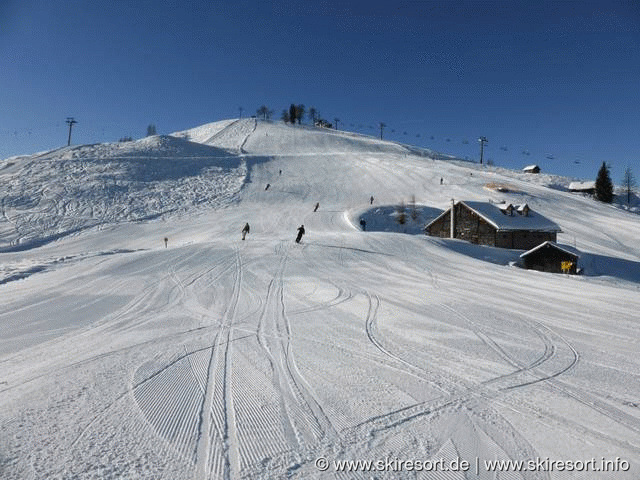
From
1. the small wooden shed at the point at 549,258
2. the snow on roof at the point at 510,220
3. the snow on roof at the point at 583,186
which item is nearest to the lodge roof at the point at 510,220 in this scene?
the snow on roof at the point at 510,220

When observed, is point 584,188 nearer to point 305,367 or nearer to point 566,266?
point 566,266

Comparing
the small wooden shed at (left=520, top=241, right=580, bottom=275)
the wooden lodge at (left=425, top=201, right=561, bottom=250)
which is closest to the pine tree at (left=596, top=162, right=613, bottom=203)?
the wooden lodge at (left=425, top=201, right=561, bottom=250)

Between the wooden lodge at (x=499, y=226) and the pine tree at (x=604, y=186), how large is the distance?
37.0 metres

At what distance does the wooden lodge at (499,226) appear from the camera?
38.3m

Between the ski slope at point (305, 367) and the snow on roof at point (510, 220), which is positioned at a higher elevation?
the snow on roof at point (510, 220)

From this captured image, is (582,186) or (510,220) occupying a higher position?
(582,186)

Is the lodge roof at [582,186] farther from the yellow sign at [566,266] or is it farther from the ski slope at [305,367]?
the ski slope at [305,367]

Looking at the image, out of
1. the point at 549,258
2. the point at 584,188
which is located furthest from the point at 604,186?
the point at 549,258

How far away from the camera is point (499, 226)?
1484 inches

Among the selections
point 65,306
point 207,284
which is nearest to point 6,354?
point 65,306

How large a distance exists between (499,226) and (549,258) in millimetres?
6238

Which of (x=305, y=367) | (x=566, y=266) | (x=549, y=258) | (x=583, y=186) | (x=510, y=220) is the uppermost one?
(x=583, y=186)

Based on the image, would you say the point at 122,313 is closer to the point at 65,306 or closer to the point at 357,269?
the point at 65,306

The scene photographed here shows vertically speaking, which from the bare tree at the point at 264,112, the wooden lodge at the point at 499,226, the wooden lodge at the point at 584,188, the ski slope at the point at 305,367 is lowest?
the ski slope at the point at 305,367
